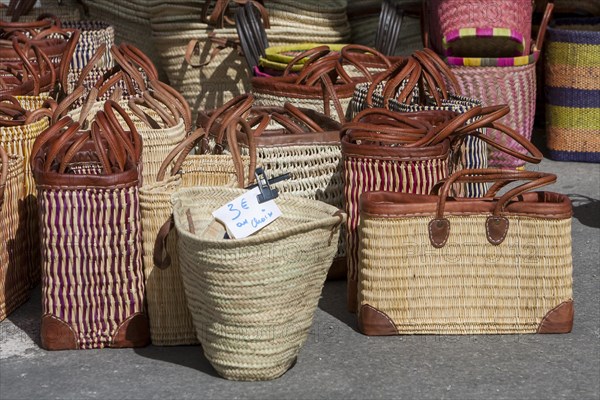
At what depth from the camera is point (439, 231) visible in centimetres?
322

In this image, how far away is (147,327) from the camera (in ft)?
10.8

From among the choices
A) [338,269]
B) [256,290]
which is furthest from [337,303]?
[256,290]

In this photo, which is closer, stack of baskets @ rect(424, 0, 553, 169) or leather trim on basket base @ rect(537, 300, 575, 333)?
leather trim on basket base @ rect(537, 300, 575, 333)

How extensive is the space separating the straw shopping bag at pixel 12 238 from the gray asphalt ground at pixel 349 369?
0.13 metres

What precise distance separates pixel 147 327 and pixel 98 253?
10.9 inches

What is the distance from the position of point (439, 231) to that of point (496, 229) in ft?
0.55

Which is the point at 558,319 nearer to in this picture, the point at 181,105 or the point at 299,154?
the point at 299,154

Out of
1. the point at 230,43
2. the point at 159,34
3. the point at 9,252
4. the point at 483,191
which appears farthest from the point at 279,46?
the point at 9,252

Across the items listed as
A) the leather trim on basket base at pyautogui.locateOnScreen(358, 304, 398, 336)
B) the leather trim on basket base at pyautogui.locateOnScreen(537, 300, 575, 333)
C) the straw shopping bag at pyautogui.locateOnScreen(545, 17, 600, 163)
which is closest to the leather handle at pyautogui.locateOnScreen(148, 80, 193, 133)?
the leather trim on basket base at pyautogui.locateOnScreen(358, 304, 398, 336)

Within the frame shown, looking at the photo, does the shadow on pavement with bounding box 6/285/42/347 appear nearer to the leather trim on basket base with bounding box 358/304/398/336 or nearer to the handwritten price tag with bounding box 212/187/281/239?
the handwritten price tag with bounding box 212/187/281/239

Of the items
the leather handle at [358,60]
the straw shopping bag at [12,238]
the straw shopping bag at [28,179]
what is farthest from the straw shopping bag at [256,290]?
the leather handle at [358,60]

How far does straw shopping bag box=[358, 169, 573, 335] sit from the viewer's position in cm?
321

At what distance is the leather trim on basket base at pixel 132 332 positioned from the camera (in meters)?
3.26

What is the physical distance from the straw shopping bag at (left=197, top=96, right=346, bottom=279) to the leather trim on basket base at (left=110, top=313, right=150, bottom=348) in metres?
0.69
